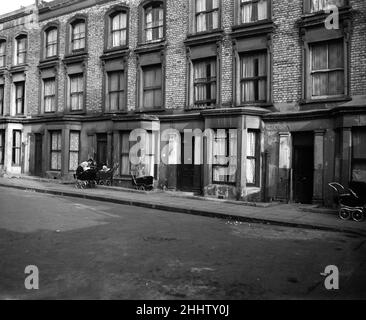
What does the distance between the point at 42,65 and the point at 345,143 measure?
18748 millimetres

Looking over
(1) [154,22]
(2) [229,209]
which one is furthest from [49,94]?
(2) [229,209]

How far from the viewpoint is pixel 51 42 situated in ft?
76.4

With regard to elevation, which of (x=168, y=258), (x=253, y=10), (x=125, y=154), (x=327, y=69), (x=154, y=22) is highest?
(x=154, y=22)

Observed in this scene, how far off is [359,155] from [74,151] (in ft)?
49.6

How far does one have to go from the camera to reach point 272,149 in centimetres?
1509

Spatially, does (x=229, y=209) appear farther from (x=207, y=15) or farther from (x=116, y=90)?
(x=116, y=90)

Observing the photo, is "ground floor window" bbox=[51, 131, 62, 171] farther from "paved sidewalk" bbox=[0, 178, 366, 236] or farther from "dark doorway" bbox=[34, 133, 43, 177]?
"paved sidewalk" bbox=[0, 178, 366, 236]

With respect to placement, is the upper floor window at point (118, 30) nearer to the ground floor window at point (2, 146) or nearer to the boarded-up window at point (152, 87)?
the boarded-up window at point (152, 87)

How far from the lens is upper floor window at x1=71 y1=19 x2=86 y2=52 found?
21672mm

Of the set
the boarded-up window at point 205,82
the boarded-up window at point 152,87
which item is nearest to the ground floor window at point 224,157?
the boarded-up window at point 205,82

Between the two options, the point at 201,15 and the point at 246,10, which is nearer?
the point at 246,10

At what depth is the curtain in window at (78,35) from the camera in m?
21.7
